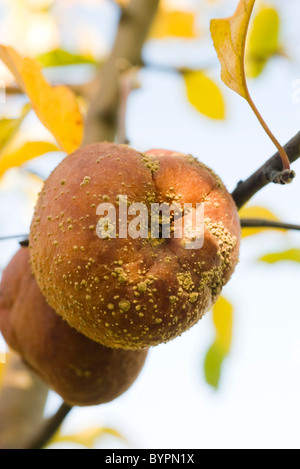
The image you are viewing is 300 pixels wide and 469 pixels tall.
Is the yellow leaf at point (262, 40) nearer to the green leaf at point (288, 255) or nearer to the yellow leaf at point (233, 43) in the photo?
the green leaf at point (288, 255)

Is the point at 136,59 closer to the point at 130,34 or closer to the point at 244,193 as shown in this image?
the point at 130,34

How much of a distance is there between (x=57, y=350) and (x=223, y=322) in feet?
2.00

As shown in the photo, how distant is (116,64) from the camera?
4.28 feet

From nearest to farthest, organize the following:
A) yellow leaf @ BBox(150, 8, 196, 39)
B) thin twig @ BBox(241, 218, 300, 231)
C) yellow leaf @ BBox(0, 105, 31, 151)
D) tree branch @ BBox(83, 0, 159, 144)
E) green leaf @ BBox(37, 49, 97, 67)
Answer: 1. thin twig @ BBox(241, 218, 300, 231)
2. yellow leaf @ BBox(0, 105, 31, 151)
3. tree branch @ BBox(83, 0, 159, 144)
4. green leaf @ BBox(37, 49, 97, 67)
5. yellow leaf @ BBox(150, 8, 196, 39)

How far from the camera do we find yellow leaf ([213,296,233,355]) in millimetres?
1267

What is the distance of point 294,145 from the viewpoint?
0.60 metres

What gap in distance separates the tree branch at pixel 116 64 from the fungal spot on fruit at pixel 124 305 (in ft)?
2.22

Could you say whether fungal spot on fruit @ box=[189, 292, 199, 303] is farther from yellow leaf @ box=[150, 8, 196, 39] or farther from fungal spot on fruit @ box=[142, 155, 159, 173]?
yellow leaf @ box=[150, 8, 196, 39]

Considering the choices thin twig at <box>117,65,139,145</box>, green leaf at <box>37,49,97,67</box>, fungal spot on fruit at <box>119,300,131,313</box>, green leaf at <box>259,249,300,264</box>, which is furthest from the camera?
green leaf at <box>37,49,97,67</box>

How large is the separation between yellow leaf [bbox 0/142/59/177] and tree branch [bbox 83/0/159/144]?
162 mm

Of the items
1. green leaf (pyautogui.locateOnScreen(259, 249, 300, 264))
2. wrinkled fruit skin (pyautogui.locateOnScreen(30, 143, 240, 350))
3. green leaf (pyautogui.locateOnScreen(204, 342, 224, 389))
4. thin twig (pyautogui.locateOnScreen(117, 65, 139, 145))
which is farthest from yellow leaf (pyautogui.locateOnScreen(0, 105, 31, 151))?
green leaf (pyautogui.locateOnScreen(204, 342, 224, 389))

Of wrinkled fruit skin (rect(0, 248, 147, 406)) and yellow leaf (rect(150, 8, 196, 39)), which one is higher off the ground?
yellow leaf (rect(150, 8, 196, 39))
